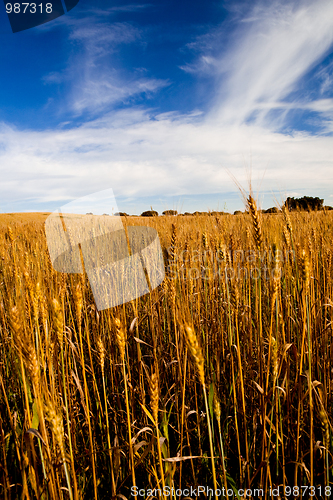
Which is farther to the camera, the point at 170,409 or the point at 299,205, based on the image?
the point at 299,205

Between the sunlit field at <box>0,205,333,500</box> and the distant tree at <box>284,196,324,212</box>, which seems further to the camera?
the distant tree at <box>284,196,324,212</box>

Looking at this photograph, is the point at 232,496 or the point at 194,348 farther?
the point at 232,496

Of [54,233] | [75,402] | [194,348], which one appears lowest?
[75,402]

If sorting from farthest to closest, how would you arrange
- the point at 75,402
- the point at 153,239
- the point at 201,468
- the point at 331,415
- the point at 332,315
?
the point at 153,239
the point at 332,315
the point at 75,402
the point at 331,415
the point at 201,468

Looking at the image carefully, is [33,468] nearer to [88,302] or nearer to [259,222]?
[259,222]

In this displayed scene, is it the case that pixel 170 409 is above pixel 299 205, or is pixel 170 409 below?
below

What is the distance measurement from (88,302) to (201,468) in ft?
5.67

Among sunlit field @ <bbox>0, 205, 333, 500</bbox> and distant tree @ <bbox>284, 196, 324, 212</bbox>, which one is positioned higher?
distant tree @ <bbox>284, 196, 324, 212</bbox>

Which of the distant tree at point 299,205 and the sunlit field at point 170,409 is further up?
the distant tree at point 299,205

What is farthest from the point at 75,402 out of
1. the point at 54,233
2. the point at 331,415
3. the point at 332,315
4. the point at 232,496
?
the point at 54,233

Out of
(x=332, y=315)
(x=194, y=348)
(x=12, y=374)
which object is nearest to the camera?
(x=194, y=348)

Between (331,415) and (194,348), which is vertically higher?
(194,348)

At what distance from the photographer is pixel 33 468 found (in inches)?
31.5

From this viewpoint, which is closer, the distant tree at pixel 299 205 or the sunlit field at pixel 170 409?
the sunlit field at pixel 170 409
